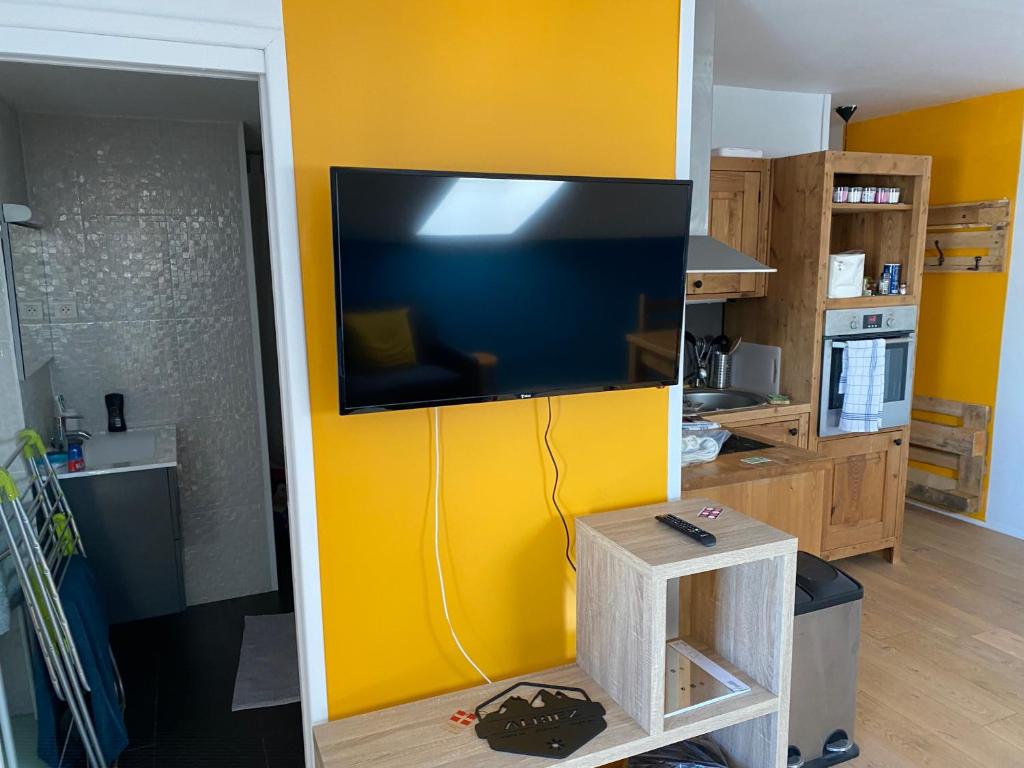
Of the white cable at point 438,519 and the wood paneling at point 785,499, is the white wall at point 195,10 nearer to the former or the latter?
the white cable at point 438,519

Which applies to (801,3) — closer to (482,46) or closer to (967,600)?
(482,46)

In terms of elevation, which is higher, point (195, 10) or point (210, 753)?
point (195, 10)

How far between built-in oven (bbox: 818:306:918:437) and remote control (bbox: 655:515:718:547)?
6.70 feet

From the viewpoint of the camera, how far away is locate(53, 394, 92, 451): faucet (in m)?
2.98

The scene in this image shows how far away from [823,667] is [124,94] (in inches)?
122

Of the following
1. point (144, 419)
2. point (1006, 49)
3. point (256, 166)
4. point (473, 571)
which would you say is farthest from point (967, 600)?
point (256, 166)

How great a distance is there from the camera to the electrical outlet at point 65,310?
3.04m

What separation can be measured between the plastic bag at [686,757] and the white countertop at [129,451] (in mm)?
1988

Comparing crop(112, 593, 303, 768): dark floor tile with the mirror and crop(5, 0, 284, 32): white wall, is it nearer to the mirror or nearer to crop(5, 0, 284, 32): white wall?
the mirror

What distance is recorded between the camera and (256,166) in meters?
3.86

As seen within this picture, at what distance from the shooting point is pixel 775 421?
3529 millimetres

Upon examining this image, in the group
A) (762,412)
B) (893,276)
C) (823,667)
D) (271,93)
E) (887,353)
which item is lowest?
(823,667)

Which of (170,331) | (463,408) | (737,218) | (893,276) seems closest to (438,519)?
(463,408)

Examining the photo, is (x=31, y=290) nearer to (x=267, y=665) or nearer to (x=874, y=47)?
(x=267, y=665)
